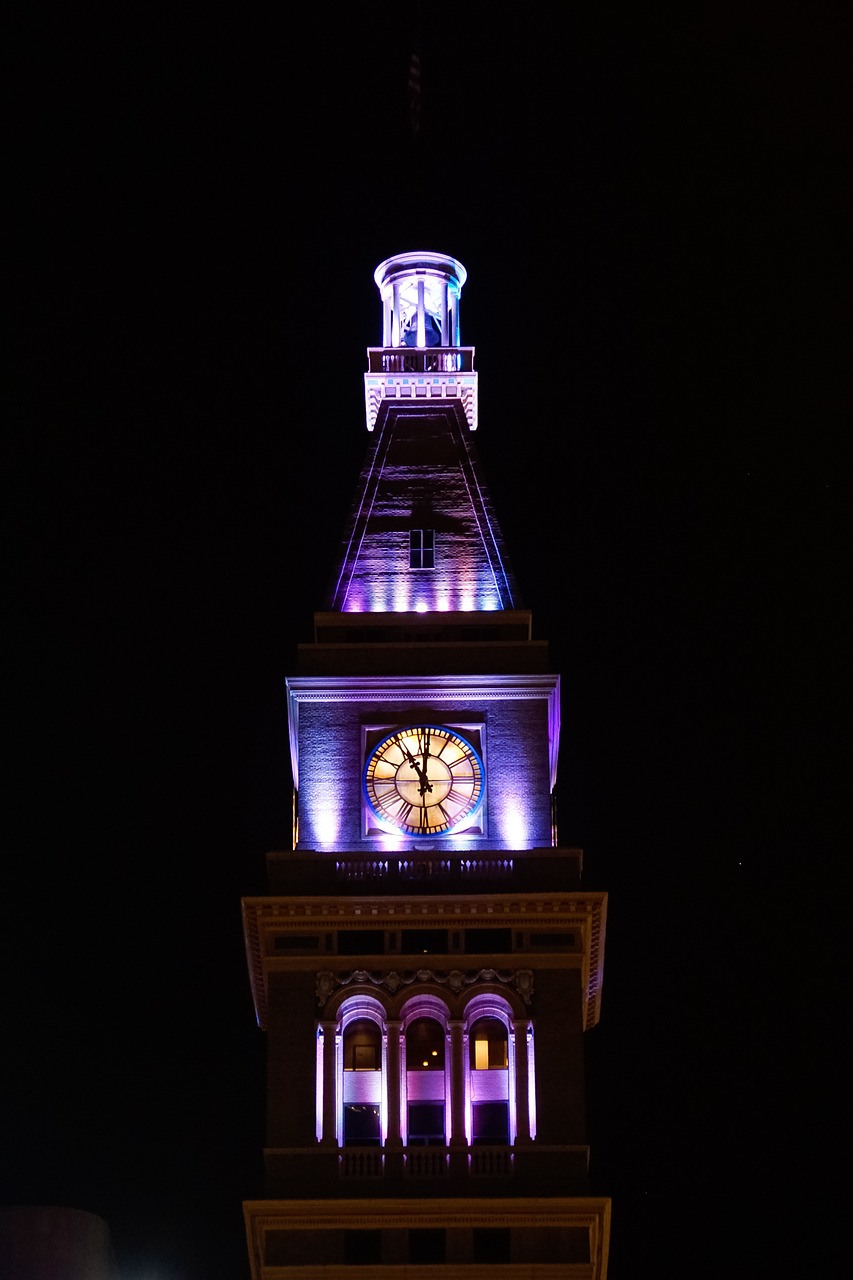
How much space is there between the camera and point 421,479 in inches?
3580

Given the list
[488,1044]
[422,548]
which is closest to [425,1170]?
[488,1044]

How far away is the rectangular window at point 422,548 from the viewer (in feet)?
289

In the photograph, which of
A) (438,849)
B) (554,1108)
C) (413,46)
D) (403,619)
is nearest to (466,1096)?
(554,1108)

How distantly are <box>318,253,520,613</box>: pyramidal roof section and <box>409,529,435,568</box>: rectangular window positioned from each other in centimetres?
3

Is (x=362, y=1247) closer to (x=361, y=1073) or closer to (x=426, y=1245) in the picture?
(x=426, y=1245)

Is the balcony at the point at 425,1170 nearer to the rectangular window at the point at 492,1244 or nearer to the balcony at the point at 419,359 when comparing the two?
the rectangular window at the point at 492,1244

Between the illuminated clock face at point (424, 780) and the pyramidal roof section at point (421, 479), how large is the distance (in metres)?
5.13

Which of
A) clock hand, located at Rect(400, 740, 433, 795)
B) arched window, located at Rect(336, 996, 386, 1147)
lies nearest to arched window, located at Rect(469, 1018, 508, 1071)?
arched window, located at Rect(336, 996, 386, 1147)

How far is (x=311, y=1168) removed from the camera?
2980 inches

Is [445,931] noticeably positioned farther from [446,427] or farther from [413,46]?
[413,46]

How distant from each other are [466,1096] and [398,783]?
10067mm

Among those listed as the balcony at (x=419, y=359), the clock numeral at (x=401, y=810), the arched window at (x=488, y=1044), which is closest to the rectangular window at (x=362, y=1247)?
the arched window at (x=488, y=1044)

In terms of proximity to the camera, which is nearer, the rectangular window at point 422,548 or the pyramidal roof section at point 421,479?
the pyramidal roof section at point 421,479

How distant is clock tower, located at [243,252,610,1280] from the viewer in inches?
2931
